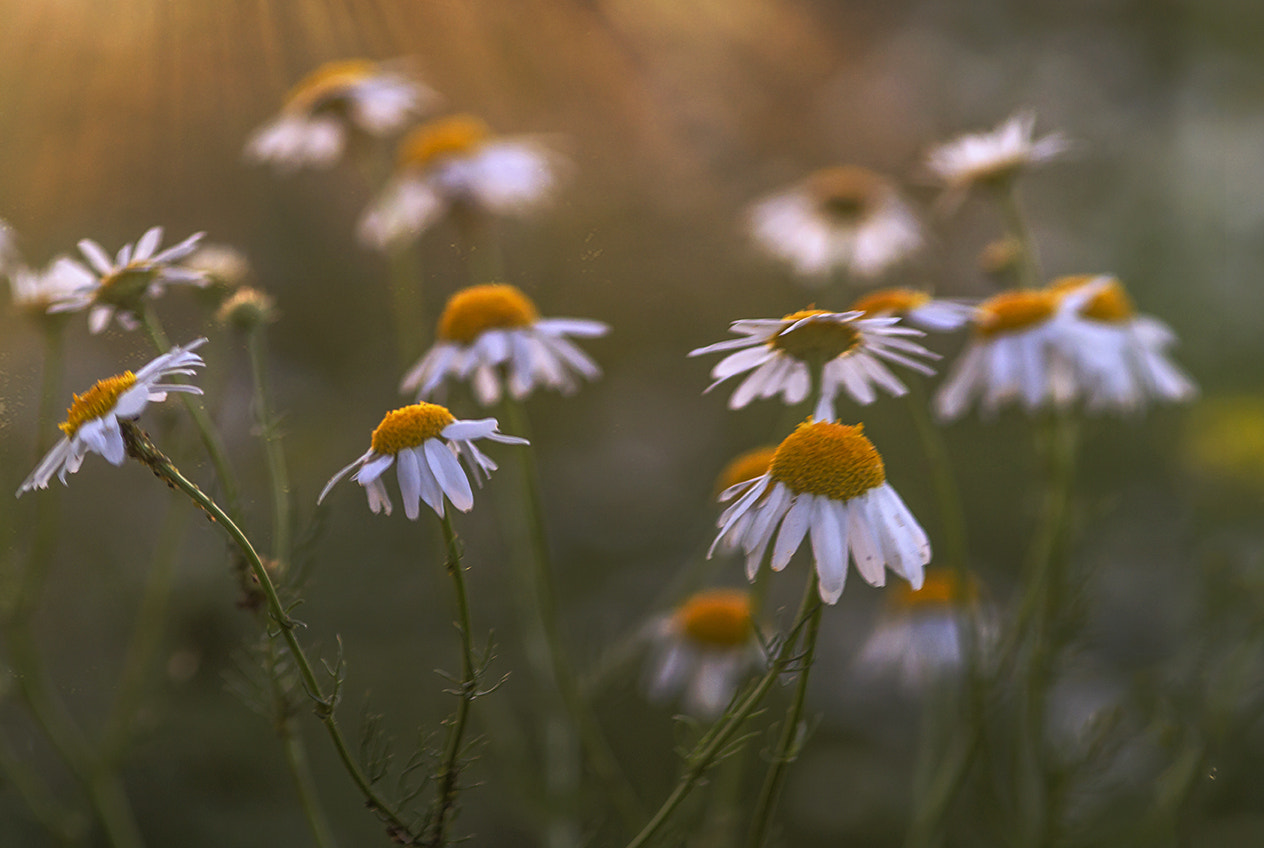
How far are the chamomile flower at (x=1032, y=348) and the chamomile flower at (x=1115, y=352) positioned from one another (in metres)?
0.01

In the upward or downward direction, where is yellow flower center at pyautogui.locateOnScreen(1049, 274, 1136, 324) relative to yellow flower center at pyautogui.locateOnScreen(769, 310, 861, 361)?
upward

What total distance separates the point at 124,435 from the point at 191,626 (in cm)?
144

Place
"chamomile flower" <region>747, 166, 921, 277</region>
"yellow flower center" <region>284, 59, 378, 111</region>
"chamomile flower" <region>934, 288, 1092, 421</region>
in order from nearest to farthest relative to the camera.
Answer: "chamomile flower" <region>934, 288, 1092, 421</region> < "yellow flower center" <region>284, 59, 378, 111</region> < "chamomile flower" <region>747, 166, 921, 277</region>

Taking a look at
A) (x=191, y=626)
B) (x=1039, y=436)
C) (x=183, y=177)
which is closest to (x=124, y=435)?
(x=1039, y=436)

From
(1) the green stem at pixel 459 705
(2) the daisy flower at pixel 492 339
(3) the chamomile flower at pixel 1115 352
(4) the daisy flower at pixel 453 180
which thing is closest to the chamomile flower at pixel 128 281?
(2) the daisy flower at pixel 492 339

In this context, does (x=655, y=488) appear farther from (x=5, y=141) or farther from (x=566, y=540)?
(x=5, y=141)

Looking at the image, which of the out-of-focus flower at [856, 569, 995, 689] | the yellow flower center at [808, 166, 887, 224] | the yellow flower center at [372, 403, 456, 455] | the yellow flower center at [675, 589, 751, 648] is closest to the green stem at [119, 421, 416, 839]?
the yellow flower center at [372, 403, 456, 455]

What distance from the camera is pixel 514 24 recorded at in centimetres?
295

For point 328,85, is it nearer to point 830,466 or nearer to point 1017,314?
point 1017,314

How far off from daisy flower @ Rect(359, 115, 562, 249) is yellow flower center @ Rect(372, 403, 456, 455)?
40.4 inches

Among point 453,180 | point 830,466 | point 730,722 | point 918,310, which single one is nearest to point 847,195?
point 453,180

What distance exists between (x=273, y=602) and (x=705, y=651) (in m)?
0.83

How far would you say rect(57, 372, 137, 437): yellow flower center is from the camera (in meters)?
0.84

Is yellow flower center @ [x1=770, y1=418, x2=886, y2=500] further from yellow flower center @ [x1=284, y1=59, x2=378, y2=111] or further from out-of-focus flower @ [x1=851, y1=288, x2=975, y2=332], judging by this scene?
yellow flower center @ [x1=284, y1=59, x2=378, y2=111]
